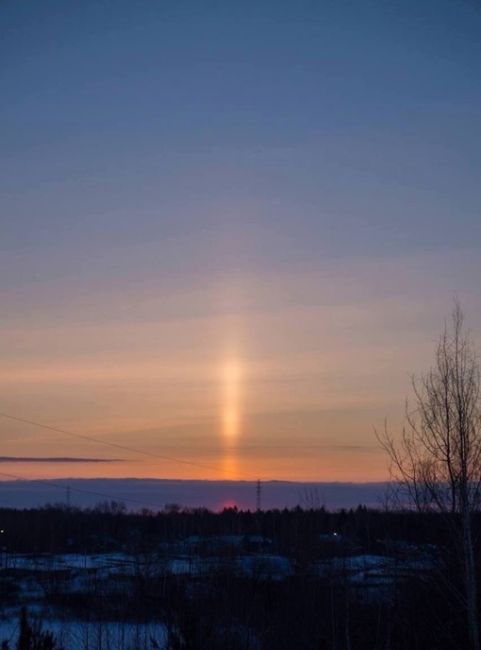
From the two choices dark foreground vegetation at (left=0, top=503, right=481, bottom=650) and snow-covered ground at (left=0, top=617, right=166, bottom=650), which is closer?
dark foreground vegetation at (left=0, top=503, right=481, bottom=650)

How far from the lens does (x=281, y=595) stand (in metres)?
29.4

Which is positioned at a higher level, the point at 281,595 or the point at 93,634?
the point at 281,595

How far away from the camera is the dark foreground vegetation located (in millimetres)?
18047

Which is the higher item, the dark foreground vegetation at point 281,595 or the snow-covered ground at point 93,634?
the dark foreground vegetation at point 281,595

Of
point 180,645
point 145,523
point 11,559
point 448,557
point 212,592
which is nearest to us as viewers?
point 180,645

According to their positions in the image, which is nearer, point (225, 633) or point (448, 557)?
point (448, 557)

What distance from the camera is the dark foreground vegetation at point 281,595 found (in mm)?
18047

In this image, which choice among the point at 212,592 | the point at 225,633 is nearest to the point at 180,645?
the point at 225,633

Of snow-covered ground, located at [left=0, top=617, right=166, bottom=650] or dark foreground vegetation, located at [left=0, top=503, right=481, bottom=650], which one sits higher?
dark foreground vegetation, located at [left=0, top=503, right=481, bottom=650]

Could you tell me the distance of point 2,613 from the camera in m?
31.7

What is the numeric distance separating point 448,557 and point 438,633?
12.2 feet

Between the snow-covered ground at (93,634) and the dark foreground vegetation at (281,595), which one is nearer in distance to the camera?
the dark foreground vegetation at (281,595)

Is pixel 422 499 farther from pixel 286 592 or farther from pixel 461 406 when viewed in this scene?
pixel 286 592

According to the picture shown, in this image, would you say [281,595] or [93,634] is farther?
[281,595]
